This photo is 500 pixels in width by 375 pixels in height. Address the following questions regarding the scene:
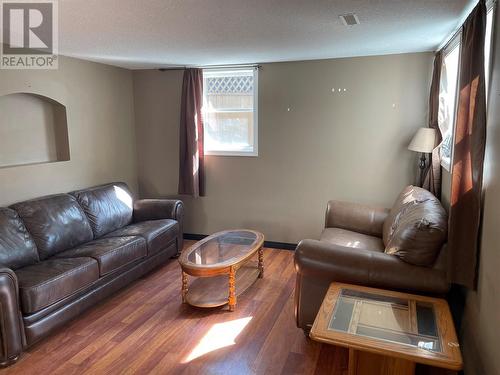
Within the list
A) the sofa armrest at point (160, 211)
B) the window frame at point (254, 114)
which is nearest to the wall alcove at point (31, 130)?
the sofa armrest at point (160, 211)

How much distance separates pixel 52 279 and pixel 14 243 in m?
0.60

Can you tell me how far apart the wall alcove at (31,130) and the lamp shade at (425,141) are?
12.0 feet

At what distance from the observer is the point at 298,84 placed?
4.22 metres

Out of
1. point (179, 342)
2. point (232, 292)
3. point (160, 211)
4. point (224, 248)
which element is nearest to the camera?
point (179, 342)

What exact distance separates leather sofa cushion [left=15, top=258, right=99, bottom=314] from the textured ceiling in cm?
181

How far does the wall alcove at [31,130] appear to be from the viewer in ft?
11.3

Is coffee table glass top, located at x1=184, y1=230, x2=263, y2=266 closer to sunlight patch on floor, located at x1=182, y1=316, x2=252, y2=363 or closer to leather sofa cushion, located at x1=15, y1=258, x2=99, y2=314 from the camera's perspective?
sunlight patch on floor, located at x1=182, y1=316, x2=252, y2=363

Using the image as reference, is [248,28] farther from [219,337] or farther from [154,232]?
[219,337]

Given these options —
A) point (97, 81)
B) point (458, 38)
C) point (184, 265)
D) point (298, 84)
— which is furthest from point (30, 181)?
point (458, 38)

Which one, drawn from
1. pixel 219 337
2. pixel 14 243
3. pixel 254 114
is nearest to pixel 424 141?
pixel 254 114

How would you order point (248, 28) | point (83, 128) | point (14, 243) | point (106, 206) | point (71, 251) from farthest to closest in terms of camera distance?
point (83, 128) → point (106, 206) → point (71, 251) → point (14, 243) → point (248, 28)

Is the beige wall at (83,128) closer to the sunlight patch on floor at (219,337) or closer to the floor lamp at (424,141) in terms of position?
the sunlight patch on floor at (219,337)

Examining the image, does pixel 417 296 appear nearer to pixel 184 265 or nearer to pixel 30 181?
pixel 184 265

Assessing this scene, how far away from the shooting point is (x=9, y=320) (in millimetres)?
2303
